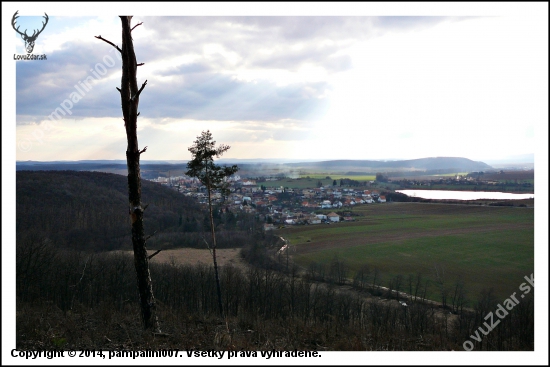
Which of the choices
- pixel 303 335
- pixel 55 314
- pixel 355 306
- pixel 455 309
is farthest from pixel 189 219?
pixel 303 335

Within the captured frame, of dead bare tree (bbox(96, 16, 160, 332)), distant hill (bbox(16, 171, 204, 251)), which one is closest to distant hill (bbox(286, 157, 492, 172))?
distant hill (bbox(16, 171, 204, 251))

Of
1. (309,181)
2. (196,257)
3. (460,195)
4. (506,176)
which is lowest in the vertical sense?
(196,257)

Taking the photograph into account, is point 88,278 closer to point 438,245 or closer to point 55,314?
point 55,314

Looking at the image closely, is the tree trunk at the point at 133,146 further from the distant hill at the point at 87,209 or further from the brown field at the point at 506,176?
the brown field at the point at 506,176

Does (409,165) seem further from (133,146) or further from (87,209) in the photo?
(133,146)

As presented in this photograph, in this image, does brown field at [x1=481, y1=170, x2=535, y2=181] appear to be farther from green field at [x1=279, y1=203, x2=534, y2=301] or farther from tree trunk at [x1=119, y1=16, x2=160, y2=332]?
tree trunk at [x1=119, y1=16, x2=160, y2=332]

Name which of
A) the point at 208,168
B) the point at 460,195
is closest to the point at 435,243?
the point at 460,195
